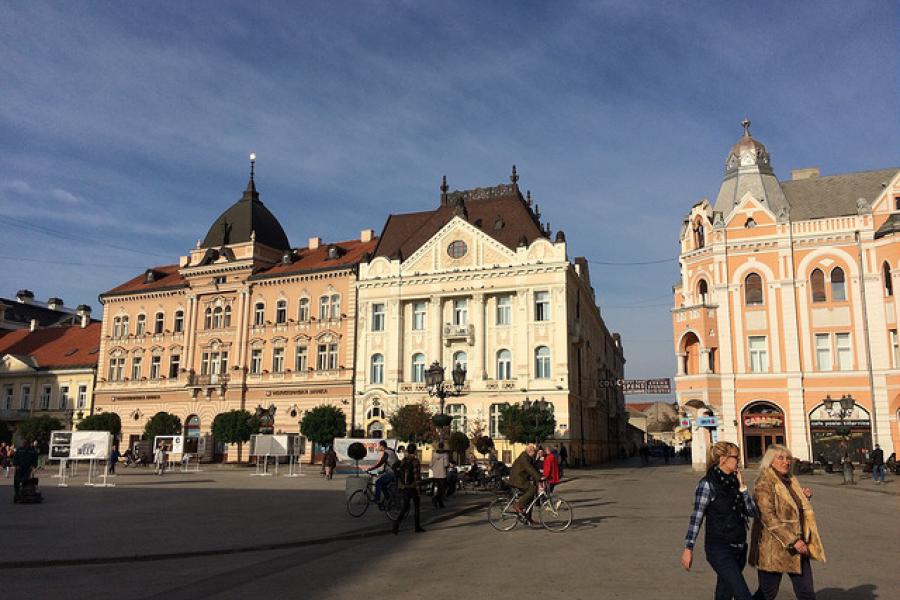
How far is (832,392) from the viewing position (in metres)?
40.6

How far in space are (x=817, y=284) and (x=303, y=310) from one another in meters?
34.6

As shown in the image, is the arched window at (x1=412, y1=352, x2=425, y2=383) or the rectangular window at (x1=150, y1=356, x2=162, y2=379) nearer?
the arched window at (x1=412, y1=352, x2=425, y2=383)

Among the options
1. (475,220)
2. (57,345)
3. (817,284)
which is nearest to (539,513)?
(817,284)

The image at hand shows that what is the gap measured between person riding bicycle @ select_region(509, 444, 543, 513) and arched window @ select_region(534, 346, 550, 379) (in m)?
32.0

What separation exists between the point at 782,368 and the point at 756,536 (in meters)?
38.7

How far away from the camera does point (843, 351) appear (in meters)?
41.2

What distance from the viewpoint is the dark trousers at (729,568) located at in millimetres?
6445

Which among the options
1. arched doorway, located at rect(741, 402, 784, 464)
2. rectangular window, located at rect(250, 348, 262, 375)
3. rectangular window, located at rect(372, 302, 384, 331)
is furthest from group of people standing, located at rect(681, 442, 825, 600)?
rectangular window, located at rect(250, 348, 262, 375)

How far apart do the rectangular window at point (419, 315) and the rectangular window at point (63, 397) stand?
3306cm

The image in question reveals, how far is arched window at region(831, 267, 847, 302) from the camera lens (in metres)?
41.5

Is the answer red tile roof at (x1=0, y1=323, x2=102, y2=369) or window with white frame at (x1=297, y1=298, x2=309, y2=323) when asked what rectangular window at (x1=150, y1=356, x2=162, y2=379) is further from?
window with white frame at (x1=297, y1=298, x2=309, y2=323)

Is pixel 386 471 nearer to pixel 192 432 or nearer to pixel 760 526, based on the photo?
pixel 760 526

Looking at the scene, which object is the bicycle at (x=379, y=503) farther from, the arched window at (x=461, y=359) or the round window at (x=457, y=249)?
the round window at (x=457, y=249)

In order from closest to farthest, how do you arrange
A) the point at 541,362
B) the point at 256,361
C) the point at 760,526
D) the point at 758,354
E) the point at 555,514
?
1. the point at 760,526
2. the point at 555,514
3. the point at 758,354
4. the point at 541,362
5. the point at 256,361
